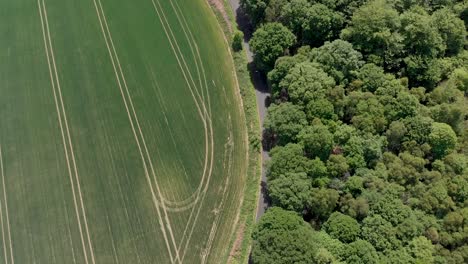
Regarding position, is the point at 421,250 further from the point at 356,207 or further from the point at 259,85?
the point at 259,85

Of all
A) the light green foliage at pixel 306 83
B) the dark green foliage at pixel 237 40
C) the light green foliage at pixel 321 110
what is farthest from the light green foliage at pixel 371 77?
the dark green foliage at pixel 237 40

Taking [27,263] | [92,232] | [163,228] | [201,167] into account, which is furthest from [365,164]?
[27,263]

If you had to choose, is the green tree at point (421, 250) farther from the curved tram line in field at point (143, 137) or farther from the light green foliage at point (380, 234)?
the curved tram line in field at point (143, 137)

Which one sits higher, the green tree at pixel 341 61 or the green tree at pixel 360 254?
the green tree at pixel 341 61

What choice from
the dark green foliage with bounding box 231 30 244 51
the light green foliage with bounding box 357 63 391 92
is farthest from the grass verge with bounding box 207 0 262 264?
the light green foliage with bounding box 357 63 391 92

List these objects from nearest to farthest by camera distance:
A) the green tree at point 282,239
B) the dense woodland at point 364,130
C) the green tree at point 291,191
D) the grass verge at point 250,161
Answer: the green tree at point 282,239, the dense woodland at point 364,130, the green tree at point 291,191, the grass verge at point 250,161

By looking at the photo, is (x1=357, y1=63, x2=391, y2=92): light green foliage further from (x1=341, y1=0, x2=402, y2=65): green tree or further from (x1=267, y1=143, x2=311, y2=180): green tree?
(x1=267, y1=143, x2=311, y2=180): green tree
